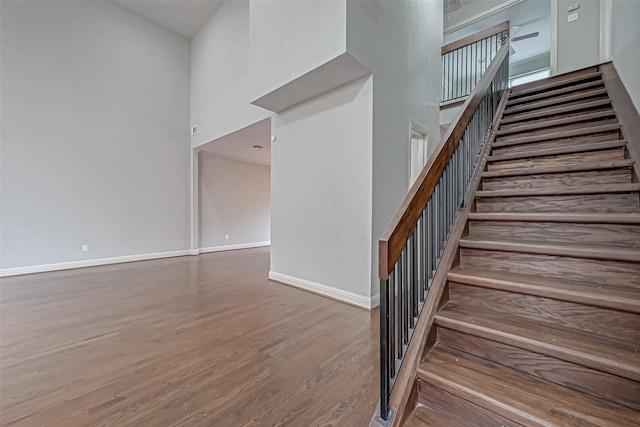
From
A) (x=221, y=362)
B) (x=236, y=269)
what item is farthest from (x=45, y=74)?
(x=221, y=362)

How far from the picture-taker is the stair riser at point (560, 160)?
205 centimetres

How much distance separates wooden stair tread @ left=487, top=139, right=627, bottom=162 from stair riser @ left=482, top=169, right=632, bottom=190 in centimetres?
31

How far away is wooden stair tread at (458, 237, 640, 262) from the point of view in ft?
4.40

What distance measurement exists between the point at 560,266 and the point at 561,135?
1.59 m

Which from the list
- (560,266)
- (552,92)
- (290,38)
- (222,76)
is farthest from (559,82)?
(222,76)

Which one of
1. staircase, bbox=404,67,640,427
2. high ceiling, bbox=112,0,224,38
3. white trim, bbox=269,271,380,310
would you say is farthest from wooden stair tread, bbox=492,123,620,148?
high ceiling, bbox=112,0,224,38

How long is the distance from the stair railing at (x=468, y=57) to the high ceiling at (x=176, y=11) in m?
4.93

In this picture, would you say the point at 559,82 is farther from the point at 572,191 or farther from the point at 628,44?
the point at 572,191

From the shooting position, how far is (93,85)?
5.04 meters

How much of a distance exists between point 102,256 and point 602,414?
661 cm

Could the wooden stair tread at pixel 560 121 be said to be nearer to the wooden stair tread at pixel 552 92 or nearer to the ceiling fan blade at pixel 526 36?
the wooden stair tread at pixel 552 92

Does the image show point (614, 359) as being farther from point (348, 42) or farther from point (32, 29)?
point (32, 29)

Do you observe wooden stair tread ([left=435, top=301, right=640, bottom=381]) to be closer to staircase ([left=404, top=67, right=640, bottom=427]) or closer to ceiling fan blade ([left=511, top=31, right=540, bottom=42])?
staircase ([left=404, top=67, right=640, bottom=427])

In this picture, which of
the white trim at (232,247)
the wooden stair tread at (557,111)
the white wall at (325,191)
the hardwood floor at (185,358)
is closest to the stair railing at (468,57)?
the wooden stair tread at (557,111)
